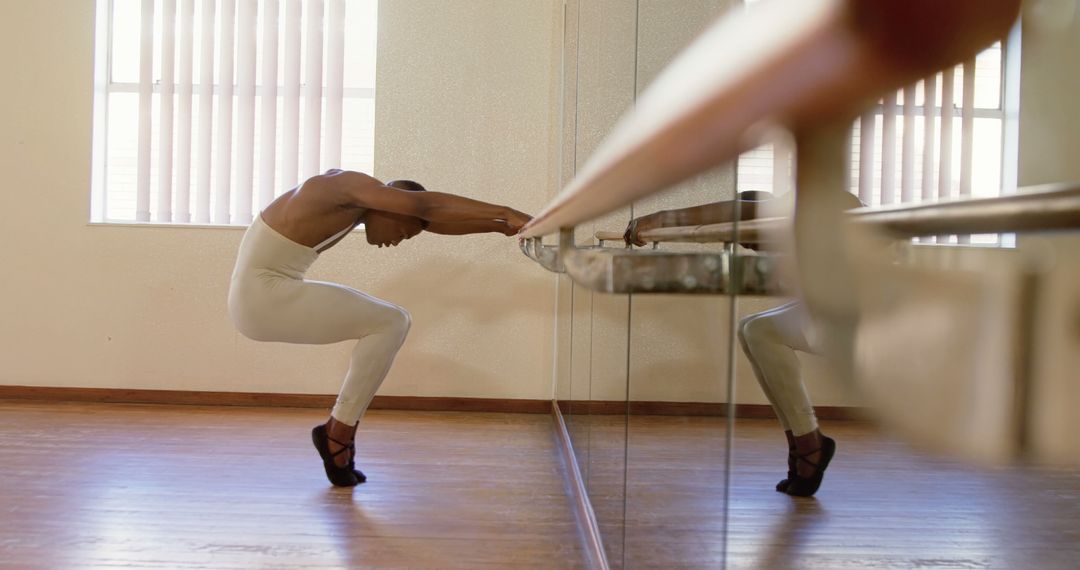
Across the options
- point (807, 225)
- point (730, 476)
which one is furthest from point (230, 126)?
point (807, 225)

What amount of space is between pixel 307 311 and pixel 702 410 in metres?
2.34

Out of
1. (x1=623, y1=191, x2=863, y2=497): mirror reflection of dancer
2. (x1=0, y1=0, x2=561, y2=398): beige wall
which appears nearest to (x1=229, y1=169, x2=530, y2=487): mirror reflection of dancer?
(x1=0, y1=0, x2=561, y2=398): beige wall

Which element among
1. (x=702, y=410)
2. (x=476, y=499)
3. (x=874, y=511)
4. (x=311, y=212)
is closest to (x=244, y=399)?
(x=311, y=212)

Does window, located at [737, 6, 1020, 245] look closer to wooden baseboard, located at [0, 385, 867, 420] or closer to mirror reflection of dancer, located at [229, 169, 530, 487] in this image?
mirror reflection of dancer, located at [229, 169, 530, 487]

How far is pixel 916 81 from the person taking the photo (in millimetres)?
312

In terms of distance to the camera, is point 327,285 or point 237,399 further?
point 237,399

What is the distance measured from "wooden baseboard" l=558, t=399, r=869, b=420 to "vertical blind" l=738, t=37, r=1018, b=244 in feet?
0.37

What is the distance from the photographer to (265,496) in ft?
9.62

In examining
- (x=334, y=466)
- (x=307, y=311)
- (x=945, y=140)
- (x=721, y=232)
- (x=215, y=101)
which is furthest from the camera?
(x=215, y=101)

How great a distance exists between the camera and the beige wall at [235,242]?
4855mm

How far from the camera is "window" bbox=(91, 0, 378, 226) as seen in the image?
4922 mm

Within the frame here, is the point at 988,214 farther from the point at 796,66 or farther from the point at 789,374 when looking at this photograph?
the point at 789,374

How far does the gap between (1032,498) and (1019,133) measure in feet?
0.56

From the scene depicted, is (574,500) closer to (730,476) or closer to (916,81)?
(730,476)
